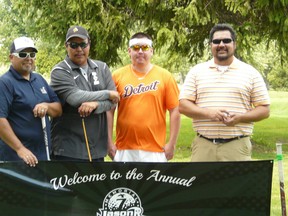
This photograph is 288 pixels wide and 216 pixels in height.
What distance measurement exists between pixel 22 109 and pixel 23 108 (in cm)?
1

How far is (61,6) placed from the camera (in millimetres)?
14195

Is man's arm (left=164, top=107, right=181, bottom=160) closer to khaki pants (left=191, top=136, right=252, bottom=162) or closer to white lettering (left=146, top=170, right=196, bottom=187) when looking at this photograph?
khaki pants (left=191, top=136, right=252, bottom=162)

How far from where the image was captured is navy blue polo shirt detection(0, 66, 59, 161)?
4.94 metres

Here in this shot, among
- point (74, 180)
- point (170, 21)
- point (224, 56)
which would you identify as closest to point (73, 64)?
point (74, 180)

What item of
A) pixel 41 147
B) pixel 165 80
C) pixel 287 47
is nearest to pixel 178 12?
pixel 287 47

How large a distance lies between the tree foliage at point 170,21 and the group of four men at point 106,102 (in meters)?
7.14

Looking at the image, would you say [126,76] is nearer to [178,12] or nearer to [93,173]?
[93,173]

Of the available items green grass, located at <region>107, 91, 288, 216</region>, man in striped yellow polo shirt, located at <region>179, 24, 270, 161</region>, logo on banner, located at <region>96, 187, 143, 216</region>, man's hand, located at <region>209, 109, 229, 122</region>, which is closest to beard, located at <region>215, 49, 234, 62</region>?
man in striped yellow polo shirt, located at <region>179, 24, 270, 161</region>

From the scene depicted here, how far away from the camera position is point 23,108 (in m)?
4.99

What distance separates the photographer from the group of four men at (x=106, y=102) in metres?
5.02

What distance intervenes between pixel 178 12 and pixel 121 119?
301 inches

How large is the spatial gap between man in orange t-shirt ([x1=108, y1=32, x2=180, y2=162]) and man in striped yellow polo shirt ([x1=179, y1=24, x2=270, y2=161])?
42 cm

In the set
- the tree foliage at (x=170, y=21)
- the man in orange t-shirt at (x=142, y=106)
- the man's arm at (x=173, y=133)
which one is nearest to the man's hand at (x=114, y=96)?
the man in orange t-shirt at (x=142, y=106)

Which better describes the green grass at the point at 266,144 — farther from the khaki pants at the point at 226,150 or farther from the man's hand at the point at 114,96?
the man's hand at the point at 114,96
